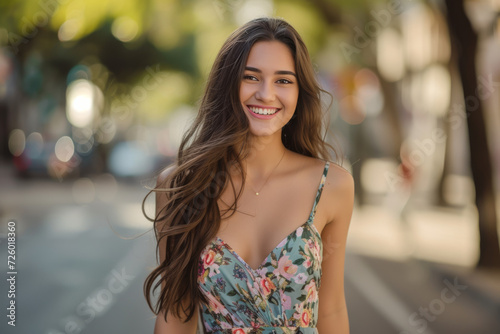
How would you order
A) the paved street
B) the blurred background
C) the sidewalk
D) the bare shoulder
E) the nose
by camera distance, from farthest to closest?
the sidewalk
the blurred background
the paved street
the bare shoulder
the nose

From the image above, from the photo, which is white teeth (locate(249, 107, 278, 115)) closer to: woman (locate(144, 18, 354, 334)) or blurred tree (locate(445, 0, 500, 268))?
woman (locate(144, 18, 354, 334))

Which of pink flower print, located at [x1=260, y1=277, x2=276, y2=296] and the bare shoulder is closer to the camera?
pink flower print, located at [x1=260, y1=277, x2=276, y2=296]

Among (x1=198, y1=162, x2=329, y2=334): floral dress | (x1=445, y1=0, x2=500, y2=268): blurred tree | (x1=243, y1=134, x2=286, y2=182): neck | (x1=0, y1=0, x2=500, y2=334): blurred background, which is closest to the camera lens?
(x1=198, y1=162, x2=329, y2=334): floral dress

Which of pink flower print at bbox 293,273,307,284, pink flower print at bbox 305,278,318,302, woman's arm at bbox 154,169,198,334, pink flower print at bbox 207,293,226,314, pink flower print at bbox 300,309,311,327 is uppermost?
pink flower print at bbox 293,273,307,284

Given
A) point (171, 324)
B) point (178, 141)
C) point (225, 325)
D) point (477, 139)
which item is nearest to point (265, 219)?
point (225, 325)

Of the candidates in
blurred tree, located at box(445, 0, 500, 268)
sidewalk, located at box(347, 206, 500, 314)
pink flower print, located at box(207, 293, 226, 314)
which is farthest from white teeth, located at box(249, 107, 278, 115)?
blurred tree, located at box(445, 0, 500, 268)

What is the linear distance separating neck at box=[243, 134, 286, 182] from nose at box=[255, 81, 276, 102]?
0.26 metres

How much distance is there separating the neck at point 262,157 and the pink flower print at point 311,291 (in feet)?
1.69

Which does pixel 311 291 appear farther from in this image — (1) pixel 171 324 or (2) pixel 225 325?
(1) pixel 171 324

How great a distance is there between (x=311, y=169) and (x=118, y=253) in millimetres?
9320

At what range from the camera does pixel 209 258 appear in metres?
2.61

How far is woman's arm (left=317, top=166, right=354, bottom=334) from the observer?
275 cm

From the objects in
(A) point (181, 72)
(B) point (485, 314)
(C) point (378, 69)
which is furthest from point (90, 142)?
(B) point (485, 314)

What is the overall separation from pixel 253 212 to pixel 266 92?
48cm
